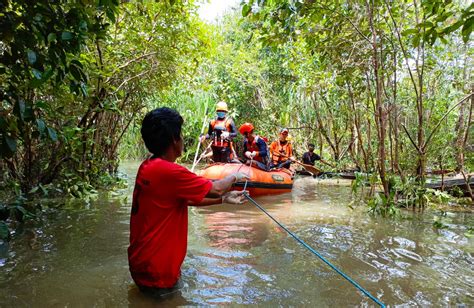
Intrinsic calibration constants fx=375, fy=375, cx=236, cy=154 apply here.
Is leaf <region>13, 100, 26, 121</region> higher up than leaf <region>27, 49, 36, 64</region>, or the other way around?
leaf <region>27, 49, 36, 64</region>

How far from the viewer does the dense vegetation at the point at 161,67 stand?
2.75 metres

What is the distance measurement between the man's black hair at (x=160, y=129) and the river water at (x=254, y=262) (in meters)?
1.09

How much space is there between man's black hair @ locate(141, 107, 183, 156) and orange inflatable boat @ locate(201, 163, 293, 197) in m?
4.94

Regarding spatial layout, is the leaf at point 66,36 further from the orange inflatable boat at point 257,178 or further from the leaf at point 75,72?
the orange inflatable boat at point 257,178

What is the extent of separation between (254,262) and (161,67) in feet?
15.7

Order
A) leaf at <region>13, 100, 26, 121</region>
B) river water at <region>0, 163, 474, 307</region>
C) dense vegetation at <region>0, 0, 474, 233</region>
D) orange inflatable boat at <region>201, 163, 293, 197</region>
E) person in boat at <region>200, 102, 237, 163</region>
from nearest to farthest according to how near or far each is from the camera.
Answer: leaf at <region>13, 100, 26, 121</region>, dense vegetation at <region>0, 0, 474, 233</region>, river water at <region>0, 163, 474, 307</region>, orange inflatable boat at <region>201, 163, 293, 197</region>, person in boat at <region>200, 102, 237, 163</region>

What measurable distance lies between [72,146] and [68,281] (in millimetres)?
3353

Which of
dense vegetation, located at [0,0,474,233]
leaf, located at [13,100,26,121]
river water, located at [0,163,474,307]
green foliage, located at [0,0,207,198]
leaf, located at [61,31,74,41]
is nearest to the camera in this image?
leaf, located at [13,100,26,121]

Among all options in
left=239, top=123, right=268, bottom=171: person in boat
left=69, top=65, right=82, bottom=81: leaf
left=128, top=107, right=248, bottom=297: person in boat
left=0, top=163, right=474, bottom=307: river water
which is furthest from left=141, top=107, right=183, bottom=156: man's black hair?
left=239, top=123, right=268, bottom=171: person in boat

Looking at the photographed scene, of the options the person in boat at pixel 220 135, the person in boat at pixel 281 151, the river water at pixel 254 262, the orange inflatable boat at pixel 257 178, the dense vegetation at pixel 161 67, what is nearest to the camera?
the dense vegetation at pixel 161 67

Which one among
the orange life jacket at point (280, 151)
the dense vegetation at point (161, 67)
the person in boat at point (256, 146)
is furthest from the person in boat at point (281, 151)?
the person in boat at point (256, 146)

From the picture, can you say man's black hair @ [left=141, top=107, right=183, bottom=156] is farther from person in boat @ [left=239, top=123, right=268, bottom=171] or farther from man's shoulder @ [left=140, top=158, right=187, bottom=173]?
person in boat @ [left=239, top=123, right=268, bottom=171]

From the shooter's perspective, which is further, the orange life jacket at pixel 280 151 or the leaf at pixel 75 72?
the orange life jacket at pixel 280 151

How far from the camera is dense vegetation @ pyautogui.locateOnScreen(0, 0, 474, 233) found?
108 inches
